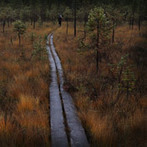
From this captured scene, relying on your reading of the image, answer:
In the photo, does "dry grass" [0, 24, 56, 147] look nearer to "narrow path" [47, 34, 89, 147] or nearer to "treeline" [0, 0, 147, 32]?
"narrow path" [47, 34, 89, 147]

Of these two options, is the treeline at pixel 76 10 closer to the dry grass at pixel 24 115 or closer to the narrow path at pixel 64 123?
the dry grass at pixel 24 115

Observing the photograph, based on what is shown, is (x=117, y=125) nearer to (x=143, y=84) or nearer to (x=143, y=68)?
(x=143, y=84)

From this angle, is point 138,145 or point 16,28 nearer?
point 138,145

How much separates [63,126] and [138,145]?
1393mm

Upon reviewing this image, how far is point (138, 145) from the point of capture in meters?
2.66

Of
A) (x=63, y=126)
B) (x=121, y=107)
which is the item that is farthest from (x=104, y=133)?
(x=121, y=107)

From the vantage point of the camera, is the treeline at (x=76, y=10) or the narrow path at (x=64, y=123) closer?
the narrow path at (x=64, y=123)

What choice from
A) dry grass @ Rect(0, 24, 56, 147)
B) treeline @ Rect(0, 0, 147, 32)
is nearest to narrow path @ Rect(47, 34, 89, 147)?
dry grass @ Rect(0, 24, 56, 147)

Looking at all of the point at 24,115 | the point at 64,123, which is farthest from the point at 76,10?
the point at 64,123

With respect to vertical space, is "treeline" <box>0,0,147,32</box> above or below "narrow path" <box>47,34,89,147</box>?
above

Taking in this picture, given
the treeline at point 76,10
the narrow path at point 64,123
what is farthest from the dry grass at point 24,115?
the treeline at point 76,10

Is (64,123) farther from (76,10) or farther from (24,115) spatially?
(76,10)

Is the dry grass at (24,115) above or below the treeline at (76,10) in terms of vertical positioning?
below

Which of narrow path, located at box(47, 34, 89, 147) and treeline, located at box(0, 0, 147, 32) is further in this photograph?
treeline, located at box(0, 0, 147, 32)
